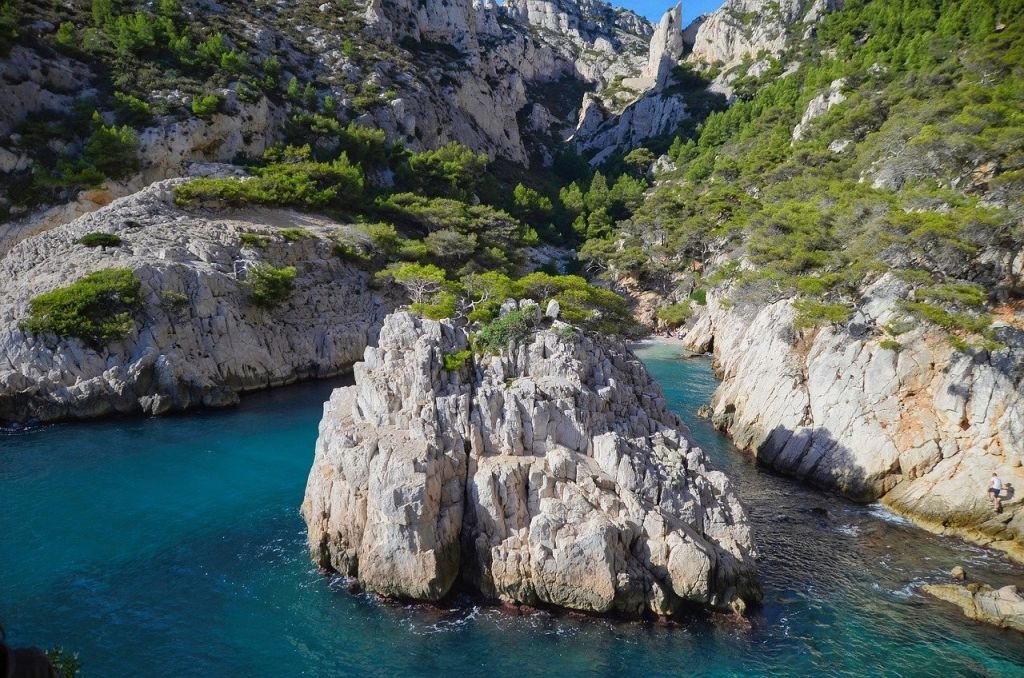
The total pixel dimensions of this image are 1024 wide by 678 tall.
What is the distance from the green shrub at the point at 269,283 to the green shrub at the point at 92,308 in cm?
689

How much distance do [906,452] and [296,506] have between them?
78.5 feet

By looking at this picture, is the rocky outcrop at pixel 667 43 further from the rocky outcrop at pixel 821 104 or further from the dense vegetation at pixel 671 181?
the rocky outcrop at pixel 821 104

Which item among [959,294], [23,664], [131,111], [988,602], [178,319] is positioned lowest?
[988,602]

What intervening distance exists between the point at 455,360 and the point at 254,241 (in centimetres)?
2999

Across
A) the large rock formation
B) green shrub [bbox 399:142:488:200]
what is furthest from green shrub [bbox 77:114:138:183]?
the large rock formation

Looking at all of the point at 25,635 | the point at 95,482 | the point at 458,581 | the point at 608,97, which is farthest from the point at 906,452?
the point at 608,97

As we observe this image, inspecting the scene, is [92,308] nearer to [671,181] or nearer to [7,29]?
[7,29]

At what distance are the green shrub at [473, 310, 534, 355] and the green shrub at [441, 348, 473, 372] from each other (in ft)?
2.23

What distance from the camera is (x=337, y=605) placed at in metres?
17.1

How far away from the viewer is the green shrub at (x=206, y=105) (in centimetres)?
5447

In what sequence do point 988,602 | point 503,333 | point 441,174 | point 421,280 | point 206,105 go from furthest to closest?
point 441,174 < point 206,105 < point 421,280 < point 503,333 < point 988,602

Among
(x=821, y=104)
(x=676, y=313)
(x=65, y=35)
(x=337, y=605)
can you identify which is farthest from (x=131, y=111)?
(x=821, y=104)

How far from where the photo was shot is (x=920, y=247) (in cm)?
2978

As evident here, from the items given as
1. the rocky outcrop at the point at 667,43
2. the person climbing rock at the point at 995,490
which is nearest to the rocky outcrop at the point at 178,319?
the person climbing rock at the point at 995,490
